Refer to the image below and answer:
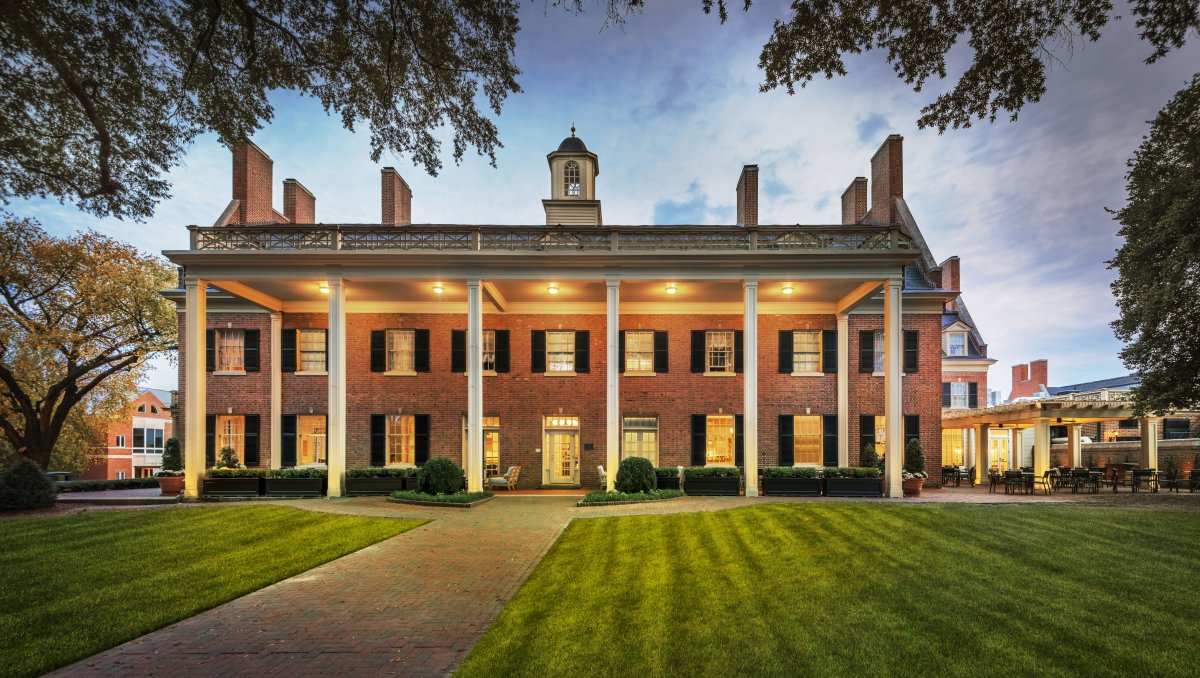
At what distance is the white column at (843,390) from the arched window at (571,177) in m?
11.1

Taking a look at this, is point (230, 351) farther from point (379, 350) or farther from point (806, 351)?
point (806, 351)

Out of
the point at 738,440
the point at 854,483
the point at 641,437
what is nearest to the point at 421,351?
the point at 641,437

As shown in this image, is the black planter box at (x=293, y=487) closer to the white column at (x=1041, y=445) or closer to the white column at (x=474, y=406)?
the white column at (x=474, y=406)

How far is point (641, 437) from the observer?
1883 cm

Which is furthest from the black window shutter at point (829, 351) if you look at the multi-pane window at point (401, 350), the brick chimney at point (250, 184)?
the brick chimney at point (250, 184)

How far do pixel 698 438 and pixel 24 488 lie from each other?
19054 mm

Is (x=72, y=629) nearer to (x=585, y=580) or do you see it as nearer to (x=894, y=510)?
(x=585, y=580)

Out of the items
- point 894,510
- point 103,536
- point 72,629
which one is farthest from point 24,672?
point 894,510

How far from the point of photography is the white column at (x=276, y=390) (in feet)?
61.2

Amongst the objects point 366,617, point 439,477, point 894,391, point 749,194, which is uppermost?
point 749,194

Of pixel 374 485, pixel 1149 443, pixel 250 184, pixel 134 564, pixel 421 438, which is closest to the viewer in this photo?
pixel 134 564

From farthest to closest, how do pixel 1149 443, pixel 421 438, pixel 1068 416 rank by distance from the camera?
pixel 421 438 → pixel 1149 443 → pixel 1068 416

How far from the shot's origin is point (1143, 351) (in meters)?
15.0

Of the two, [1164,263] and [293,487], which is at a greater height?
[1164,263]
